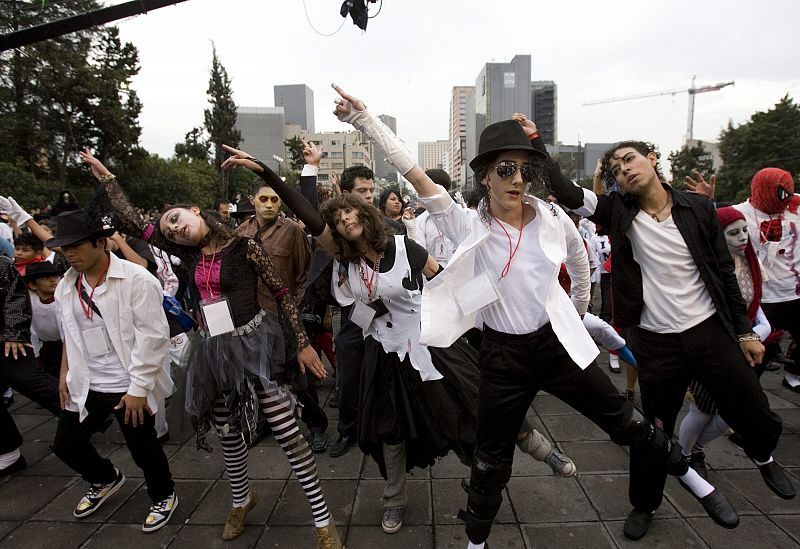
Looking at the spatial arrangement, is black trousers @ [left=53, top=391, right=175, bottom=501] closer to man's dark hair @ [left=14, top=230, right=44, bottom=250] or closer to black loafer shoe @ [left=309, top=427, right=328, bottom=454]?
black loafer shoe @ [left=309, top=427, right=328, bottom=454]

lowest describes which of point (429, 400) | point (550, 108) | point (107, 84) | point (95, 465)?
point (95, 465)

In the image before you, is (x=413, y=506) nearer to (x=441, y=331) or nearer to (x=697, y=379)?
(x=441, y=331)

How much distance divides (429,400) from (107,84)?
112 ft

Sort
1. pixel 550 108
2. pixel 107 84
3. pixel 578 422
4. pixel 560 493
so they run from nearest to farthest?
pixel 560 493 → pixel 578 422 → pixel 107 84 → pixel 550 108

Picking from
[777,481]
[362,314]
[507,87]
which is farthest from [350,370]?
[507,87]

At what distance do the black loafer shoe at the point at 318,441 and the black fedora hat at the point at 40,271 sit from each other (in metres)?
2.83

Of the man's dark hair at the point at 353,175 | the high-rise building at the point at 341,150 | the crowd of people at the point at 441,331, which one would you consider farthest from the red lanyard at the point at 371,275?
the high-rise building at the point at 341,150

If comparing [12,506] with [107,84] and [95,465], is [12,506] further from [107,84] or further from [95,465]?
[107,84]

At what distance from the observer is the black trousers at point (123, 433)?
289 cm

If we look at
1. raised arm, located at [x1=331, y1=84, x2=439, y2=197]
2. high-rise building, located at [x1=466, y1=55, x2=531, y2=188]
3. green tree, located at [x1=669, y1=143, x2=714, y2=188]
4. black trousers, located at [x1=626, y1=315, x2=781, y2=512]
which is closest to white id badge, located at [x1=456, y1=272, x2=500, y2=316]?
raised arm, located at [x1=331, y1=84, x2=439, y2=197]

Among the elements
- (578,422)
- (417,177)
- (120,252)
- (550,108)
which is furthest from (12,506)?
(550,108)

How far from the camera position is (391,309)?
282cm

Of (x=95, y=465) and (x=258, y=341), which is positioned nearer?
(x=258, y=341)

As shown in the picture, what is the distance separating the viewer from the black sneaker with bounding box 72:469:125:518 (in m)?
3.07
